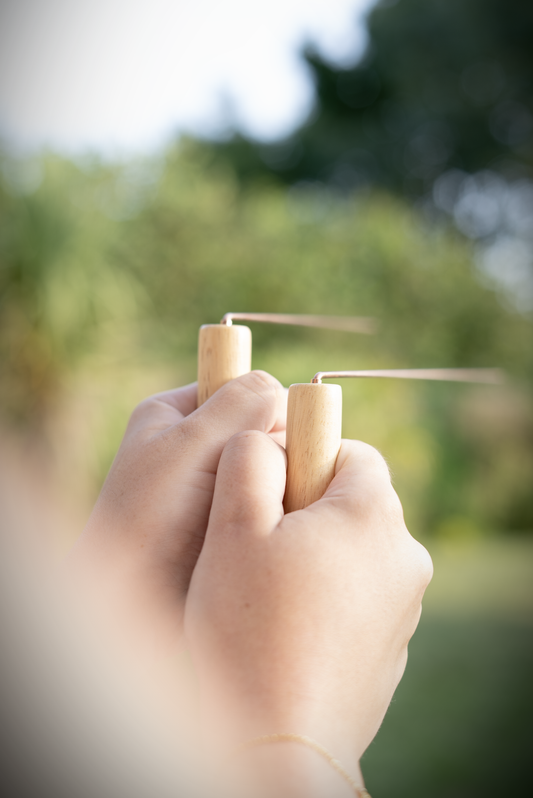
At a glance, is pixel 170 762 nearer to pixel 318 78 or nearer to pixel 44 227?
pixel 44 227

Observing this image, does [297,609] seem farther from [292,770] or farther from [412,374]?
[412,374]

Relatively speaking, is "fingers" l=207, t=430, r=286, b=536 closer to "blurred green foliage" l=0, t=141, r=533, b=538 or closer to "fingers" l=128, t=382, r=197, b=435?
"fingers" l=128, t=382, r=197, b=435

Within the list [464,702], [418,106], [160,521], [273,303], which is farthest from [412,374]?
[418,106]

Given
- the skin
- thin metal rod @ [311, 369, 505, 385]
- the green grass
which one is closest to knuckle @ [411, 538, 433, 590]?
the skin

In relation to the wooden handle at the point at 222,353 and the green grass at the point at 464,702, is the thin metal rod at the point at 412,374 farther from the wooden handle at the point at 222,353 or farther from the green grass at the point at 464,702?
the green grass at the point at 464,702

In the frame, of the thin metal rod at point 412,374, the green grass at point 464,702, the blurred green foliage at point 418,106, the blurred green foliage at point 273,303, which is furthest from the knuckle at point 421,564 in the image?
the blurred green foliage at point 418,106

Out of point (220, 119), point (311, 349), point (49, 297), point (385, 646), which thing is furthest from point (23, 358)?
point (220, 119)
